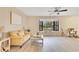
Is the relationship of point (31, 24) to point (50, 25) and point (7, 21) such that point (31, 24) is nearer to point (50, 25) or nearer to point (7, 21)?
point (50, 25)

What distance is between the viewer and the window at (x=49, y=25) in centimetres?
1392

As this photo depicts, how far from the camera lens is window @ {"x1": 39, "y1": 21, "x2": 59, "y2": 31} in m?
13.9

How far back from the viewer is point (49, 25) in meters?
14.1
